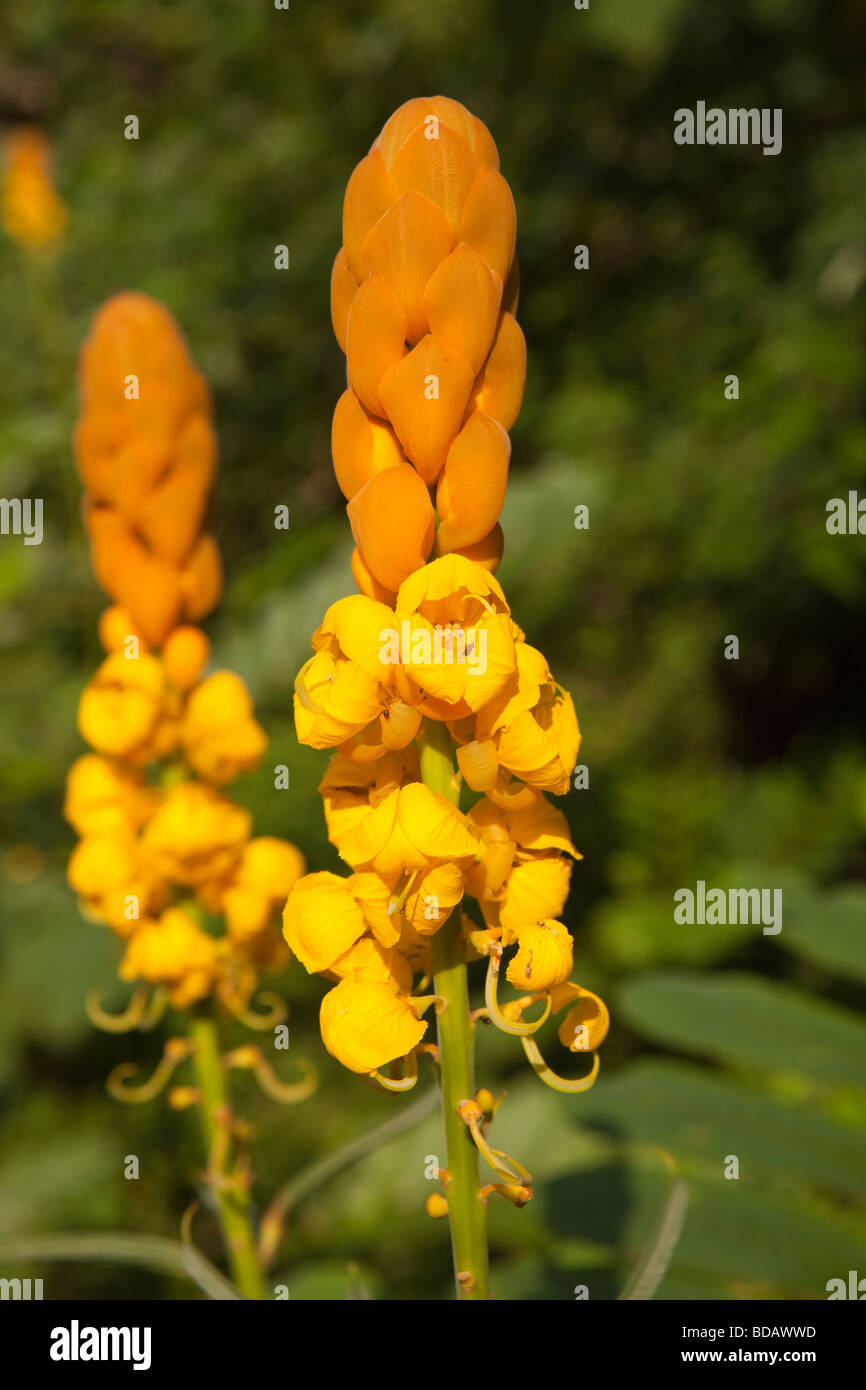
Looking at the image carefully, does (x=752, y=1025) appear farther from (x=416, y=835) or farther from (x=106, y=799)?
(x=416, y=835)

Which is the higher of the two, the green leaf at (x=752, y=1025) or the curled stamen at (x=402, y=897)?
the curled stamen at (x=402, y=897)

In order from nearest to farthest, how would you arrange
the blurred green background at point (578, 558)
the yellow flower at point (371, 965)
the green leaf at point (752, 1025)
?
1. the yellow flower at point (371, 965)
2. the green leaf at point (752, 1025)
3. the blurred green background at point (578, 558)

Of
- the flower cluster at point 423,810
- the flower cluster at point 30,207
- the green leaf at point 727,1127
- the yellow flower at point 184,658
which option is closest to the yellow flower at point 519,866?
the flower cluster at point 423,810

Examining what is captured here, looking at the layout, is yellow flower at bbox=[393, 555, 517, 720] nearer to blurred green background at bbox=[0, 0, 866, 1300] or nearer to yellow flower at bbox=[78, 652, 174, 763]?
yellow flower at bbox=[78, 652, 174, 763]

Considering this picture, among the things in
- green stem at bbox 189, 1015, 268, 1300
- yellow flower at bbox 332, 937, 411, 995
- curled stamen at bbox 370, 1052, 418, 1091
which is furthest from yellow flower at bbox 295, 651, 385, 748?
green stem at bbox 189, 1015, 268, 1300

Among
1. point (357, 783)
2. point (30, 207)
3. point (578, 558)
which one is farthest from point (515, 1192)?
point (30, 207)

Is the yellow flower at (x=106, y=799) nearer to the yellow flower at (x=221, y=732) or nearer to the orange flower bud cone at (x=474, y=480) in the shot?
the yellow flower at (x=221, y=732)
